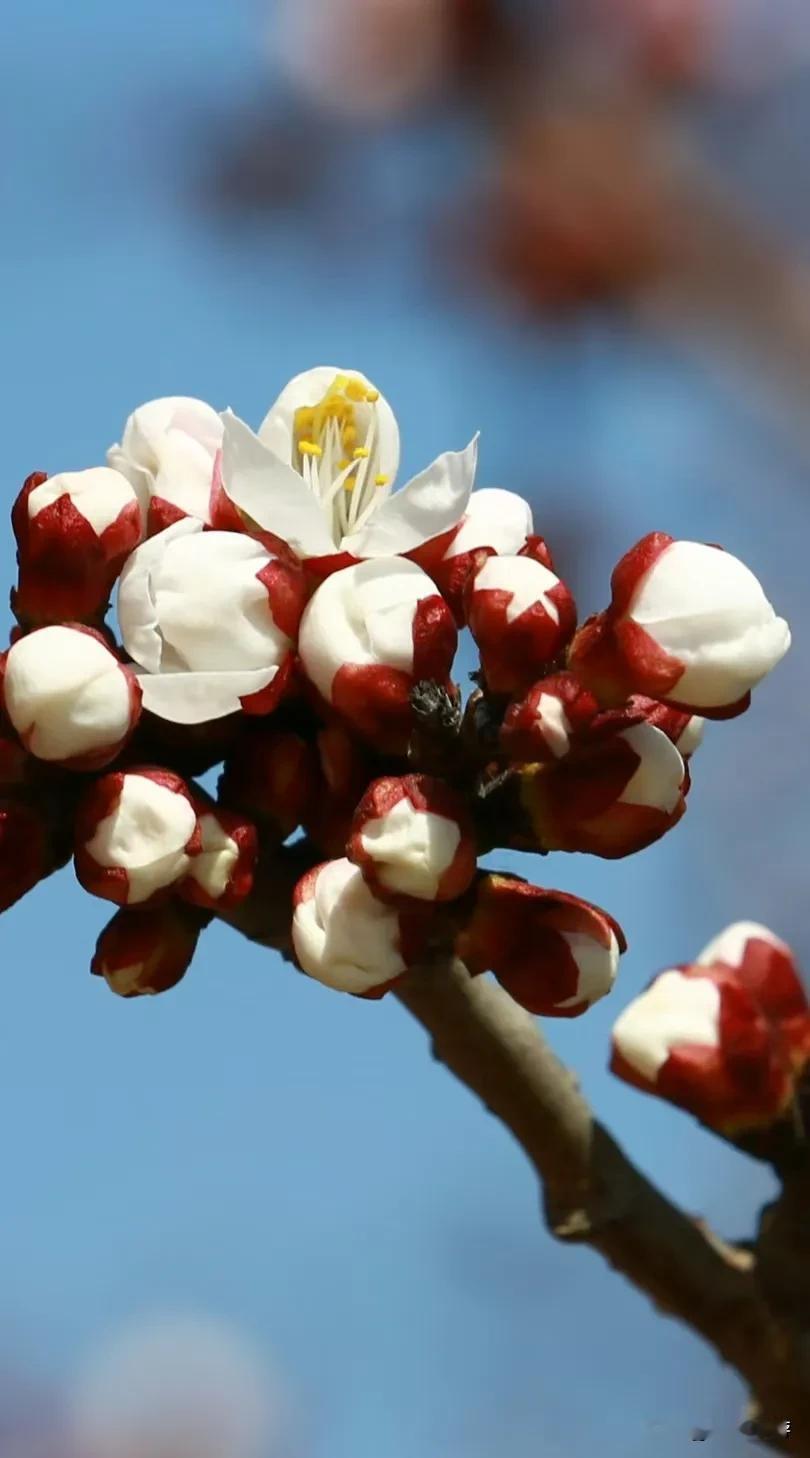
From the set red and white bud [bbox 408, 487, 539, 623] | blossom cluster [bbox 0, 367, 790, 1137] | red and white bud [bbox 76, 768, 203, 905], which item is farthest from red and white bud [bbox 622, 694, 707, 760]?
red and white bud [bbox 76, 768, 203, 905]

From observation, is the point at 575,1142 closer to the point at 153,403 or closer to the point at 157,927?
the point at 157,927

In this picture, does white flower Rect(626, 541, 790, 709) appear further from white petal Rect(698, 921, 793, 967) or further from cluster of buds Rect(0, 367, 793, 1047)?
white petal Rect(698, 921, 793, 967)

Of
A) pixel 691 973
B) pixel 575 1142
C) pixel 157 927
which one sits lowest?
pixel 575 1142

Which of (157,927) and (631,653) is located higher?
(631,653)

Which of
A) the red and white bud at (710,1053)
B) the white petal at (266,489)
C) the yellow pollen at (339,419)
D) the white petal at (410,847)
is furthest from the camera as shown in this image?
the yellow pollen at (339,419)

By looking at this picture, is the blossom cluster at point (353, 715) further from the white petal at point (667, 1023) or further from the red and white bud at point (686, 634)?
the white petal at point (667, 1023)

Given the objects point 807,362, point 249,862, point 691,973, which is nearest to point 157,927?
point 249,862

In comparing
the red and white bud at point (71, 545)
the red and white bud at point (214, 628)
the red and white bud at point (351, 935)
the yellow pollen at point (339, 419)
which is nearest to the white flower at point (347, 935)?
the red and white bud at point (351, 935)
